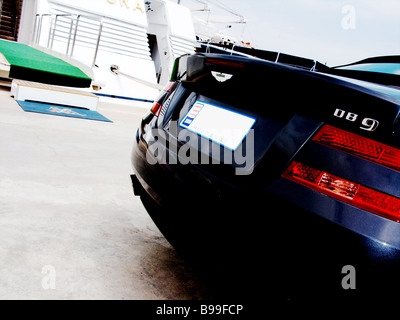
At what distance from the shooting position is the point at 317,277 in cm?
105

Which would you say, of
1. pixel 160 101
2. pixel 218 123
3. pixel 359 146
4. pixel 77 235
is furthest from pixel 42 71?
pixel 359 146

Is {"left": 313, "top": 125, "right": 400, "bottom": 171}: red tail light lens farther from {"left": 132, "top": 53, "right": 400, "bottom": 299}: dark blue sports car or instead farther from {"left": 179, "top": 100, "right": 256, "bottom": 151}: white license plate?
{"left": 179, "top": 100, "right": 256, "bottom": 151}: white license plate

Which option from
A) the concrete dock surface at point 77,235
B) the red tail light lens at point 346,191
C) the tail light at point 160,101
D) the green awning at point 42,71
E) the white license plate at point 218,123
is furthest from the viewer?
the green awning at point 42,71

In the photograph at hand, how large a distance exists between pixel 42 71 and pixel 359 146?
6921mm

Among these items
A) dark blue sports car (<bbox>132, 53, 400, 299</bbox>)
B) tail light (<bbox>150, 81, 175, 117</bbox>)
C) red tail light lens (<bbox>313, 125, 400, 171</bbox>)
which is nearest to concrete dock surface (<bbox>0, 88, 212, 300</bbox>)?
dark blue sports car (<bbox>132, 53, 400, 299</bbox>)

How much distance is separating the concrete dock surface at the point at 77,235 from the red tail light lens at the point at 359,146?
1.09m

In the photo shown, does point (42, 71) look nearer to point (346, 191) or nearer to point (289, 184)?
point (289, 184)

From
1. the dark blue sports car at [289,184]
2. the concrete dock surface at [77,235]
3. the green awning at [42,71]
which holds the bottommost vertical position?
the concrete dock surface at [77,235]

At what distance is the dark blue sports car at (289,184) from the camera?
40.1 inches

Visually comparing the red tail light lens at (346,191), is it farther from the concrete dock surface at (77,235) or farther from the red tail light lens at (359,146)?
the concrete dock surface at (77,235)

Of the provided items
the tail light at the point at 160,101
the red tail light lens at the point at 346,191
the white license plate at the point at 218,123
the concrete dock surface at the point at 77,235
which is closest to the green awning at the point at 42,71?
the concrete dock surface at the point at 77,235

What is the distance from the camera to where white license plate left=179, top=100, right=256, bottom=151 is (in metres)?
1.30

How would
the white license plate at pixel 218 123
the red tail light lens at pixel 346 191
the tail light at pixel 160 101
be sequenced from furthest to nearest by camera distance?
the tail light at pixel 160 101, the white license plate at pixel 218 123, the red tail light lens at pixel 346 191

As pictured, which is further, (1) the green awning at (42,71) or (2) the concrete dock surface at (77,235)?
(1) the green awning at (42,71)
